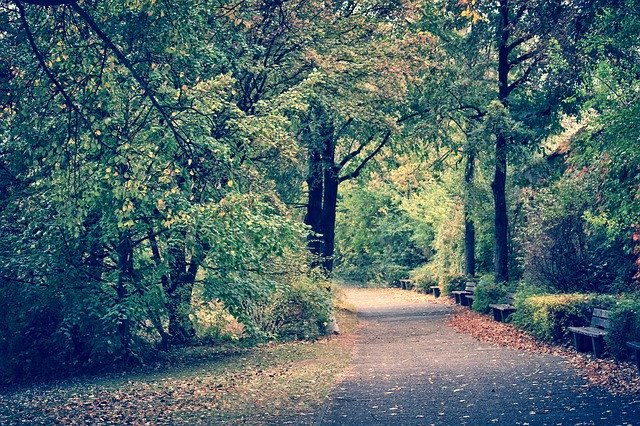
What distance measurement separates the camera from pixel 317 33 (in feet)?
67.3

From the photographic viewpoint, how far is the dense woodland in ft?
36.5

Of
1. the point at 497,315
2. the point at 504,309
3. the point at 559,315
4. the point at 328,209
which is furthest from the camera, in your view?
the point at 328,209

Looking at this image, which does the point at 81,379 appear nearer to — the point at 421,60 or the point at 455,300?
the point at 421,60

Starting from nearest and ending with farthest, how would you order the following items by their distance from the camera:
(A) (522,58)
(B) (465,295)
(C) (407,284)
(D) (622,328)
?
(D) (622,328), (A) (522,58), (B) (465,295), (C) (407,284)

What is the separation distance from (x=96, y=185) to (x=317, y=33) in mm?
10352

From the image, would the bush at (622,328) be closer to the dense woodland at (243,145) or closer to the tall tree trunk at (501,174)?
the dense woodland at (243,145)

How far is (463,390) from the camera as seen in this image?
10.8m

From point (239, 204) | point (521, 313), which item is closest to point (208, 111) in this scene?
point (239, 204)

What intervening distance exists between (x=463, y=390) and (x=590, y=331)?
392 cm

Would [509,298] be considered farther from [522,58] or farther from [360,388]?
[360,388]

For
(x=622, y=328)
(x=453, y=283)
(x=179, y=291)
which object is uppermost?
(x=453, y=283)

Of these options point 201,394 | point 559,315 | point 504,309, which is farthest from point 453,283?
point 201,394

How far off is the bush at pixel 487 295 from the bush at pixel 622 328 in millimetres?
10366

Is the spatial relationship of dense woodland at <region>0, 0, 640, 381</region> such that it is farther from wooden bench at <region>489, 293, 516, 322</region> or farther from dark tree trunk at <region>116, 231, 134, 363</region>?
wooden bench at <region>489, 293, 516, 322</region>
